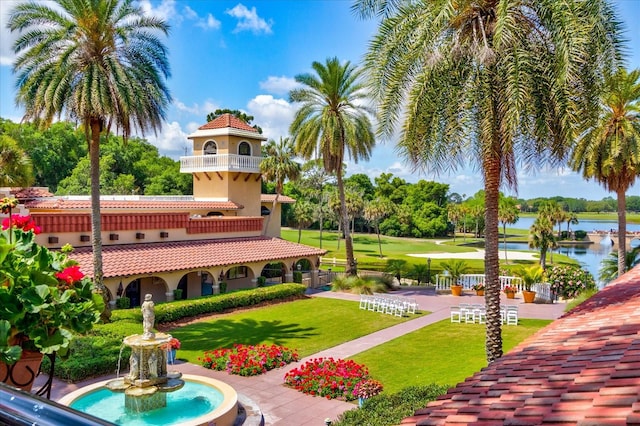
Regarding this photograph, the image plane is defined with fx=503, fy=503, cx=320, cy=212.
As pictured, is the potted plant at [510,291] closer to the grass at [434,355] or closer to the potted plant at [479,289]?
the potted plant at [479,289]

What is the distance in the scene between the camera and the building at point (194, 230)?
23.3m

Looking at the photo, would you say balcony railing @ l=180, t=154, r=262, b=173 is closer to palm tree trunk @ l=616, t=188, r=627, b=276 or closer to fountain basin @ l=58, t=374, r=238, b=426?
fountain basin @ l=58, t=374, r=238, b=426

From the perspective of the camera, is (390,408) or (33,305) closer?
(33,305)

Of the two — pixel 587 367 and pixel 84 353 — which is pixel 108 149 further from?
pixel 587 367

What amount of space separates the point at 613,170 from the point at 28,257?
26954 mm

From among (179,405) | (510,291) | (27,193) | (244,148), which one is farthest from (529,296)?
(27,193)

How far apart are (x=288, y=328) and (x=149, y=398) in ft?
34.7

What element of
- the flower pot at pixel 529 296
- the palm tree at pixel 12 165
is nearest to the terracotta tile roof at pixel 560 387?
the flower pot at pixel 529 296

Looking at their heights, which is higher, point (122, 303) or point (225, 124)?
point (225, 124)

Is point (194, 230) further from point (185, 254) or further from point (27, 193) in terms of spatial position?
point (27, 193)

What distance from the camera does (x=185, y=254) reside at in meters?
26.5

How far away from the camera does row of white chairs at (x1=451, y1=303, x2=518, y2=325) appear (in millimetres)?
23312

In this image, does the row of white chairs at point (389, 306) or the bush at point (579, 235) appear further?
the bush at point (579, 235)

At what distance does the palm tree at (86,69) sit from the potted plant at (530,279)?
72.5ft
